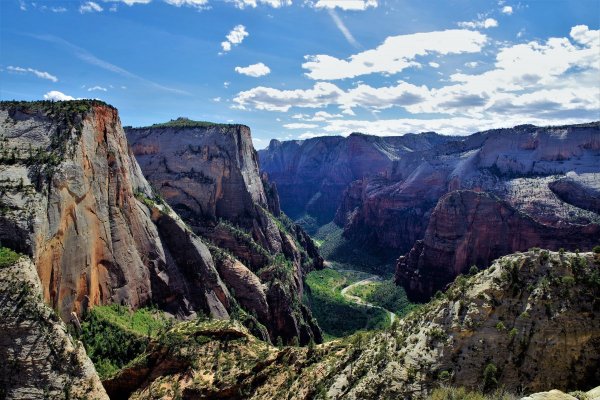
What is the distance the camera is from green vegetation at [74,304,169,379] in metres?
51.1

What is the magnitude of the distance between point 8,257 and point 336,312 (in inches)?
3281

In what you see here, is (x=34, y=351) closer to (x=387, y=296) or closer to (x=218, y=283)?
(x=218, y=283)

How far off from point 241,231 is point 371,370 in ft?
249

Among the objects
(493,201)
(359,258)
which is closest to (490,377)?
(493,201)

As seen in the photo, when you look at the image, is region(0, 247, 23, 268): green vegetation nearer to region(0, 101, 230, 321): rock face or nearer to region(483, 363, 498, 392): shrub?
region(0, 101, 230, 321): rock face

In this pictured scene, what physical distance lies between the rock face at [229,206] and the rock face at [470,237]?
112 feet

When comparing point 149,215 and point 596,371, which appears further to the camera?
point 149,215

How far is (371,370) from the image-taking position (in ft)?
111

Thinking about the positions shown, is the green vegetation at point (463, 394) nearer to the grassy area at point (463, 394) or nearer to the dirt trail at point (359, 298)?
the grassy area at point (463, 394)

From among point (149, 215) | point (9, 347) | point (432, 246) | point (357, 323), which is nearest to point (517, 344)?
point (9, 347)

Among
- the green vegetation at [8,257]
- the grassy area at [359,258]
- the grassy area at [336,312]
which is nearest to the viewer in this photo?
the green vegetation at [8,257]

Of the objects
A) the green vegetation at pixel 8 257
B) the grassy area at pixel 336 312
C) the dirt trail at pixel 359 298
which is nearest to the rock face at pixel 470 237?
the dirt trail at pixel 359 298

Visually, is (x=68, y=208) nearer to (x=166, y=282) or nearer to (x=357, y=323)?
(x=166, y=282)

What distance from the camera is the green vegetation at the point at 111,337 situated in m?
51.1
